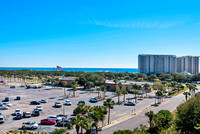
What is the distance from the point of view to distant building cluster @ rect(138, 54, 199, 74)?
177 m

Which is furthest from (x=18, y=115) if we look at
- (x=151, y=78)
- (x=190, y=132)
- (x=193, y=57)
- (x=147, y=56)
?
(x=193, y=57)

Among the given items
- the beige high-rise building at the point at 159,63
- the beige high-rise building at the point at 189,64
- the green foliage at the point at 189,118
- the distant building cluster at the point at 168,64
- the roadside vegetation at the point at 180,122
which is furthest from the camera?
the beige high-rise building at the point at 159,63

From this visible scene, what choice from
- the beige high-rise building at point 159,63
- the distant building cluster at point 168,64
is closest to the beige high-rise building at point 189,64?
the distant building cluster at point 168,64

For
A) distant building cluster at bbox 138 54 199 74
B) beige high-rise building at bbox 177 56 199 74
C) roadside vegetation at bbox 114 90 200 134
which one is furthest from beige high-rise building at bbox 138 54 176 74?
roadside vegetation at bbox 114 90 200 134

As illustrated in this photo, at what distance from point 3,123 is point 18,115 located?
11.3 ft

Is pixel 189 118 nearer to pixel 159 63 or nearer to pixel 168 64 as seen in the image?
pixel 159 63

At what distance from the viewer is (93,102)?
52469 mm

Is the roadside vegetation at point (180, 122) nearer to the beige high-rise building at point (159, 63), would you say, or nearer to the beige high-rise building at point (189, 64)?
the beige high-rise building at point (159, 63)

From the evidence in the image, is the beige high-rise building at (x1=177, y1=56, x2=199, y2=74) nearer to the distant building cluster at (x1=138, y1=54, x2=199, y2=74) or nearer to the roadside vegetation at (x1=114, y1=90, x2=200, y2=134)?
the distant building cluster at (x1=138, y1=54, x2=199, y2=74)

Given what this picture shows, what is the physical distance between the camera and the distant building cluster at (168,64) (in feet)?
579

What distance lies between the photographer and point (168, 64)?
178 m

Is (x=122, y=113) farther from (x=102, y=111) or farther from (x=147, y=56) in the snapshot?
(x=147, y=56)

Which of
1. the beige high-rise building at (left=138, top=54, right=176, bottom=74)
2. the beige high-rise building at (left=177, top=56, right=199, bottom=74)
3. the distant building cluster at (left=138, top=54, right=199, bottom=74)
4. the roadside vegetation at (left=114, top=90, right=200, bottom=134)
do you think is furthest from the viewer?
the beige high-rise building at (left=138, top=54, right=176, bottom=74)

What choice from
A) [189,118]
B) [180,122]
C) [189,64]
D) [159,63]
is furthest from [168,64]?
[189,118]
